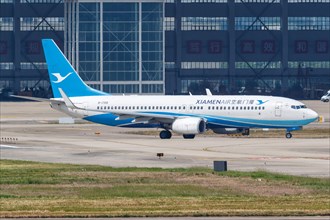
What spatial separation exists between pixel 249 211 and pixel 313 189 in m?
8.80

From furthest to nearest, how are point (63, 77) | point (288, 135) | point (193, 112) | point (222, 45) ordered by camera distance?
point (222, 45) < point (63, 77) < point (193, 112) < point (288, 135)

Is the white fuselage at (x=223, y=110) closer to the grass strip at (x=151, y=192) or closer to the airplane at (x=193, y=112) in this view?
the airplane at (x=193, y=112)

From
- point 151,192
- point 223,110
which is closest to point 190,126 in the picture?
point 223,110

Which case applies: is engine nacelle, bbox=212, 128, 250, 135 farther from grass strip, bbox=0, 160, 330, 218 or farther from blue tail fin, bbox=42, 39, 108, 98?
grass strip, bbox=0, 160, 330, 218

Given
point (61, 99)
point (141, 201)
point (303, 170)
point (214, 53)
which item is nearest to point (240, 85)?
point (214, 53)

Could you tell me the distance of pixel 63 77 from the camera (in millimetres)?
88812

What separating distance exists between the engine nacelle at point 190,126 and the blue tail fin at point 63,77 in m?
9.39

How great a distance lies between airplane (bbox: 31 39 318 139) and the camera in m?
80.9

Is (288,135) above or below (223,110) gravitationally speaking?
below

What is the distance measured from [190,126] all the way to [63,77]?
13.7m

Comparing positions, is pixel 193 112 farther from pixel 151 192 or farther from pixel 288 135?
pixel 151 192

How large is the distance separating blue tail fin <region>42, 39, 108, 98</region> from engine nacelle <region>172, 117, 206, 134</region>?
9392 mm

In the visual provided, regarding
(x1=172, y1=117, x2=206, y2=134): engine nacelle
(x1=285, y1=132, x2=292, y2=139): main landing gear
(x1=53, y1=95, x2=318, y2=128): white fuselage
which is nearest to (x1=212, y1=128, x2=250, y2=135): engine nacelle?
(x1=53, y1=95, x2=318, y2=128): white fuselage

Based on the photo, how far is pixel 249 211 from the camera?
1350 inches
